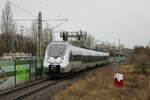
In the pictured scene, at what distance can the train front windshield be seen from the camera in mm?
22188

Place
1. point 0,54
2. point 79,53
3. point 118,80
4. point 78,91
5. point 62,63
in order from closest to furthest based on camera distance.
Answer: point 78,91 → point 118,80 → point 62,63 → point 79,53 → point 0,54

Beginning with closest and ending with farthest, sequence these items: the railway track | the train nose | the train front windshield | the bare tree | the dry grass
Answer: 1. the dry grass
2. the railway track
3. the train nose
4. the train front windshield
5. the bare tree

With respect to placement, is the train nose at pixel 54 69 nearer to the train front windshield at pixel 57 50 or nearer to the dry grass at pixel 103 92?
the train front windshield at pixel 57 50

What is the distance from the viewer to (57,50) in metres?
22.4

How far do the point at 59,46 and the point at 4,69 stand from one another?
24.0ft

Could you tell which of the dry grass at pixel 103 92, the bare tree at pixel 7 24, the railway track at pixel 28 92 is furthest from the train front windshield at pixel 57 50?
the bare tree at pixel 7 24

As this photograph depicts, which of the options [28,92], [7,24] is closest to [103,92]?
[28,92]

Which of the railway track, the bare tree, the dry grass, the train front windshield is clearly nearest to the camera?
the dry grass

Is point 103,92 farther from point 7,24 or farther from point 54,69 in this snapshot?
point 7,24

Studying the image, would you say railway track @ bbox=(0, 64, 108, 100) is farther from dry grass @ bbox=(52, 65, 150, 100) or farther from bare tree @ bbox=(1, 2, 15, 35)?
bare tree @ bbox=(1, 2, 15, 35)

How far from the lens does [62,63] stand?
21.6m

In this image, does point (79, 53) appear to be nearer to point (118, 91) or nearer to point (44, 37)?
point (118, 91)

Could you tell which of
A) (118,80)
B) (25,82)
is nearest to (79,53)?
(25,82)

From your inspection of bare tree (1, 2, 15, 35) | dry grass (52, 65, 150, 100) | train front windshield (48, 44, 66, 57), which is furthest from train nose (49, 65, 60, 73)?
bare tree (1, 2, 15, 35)
